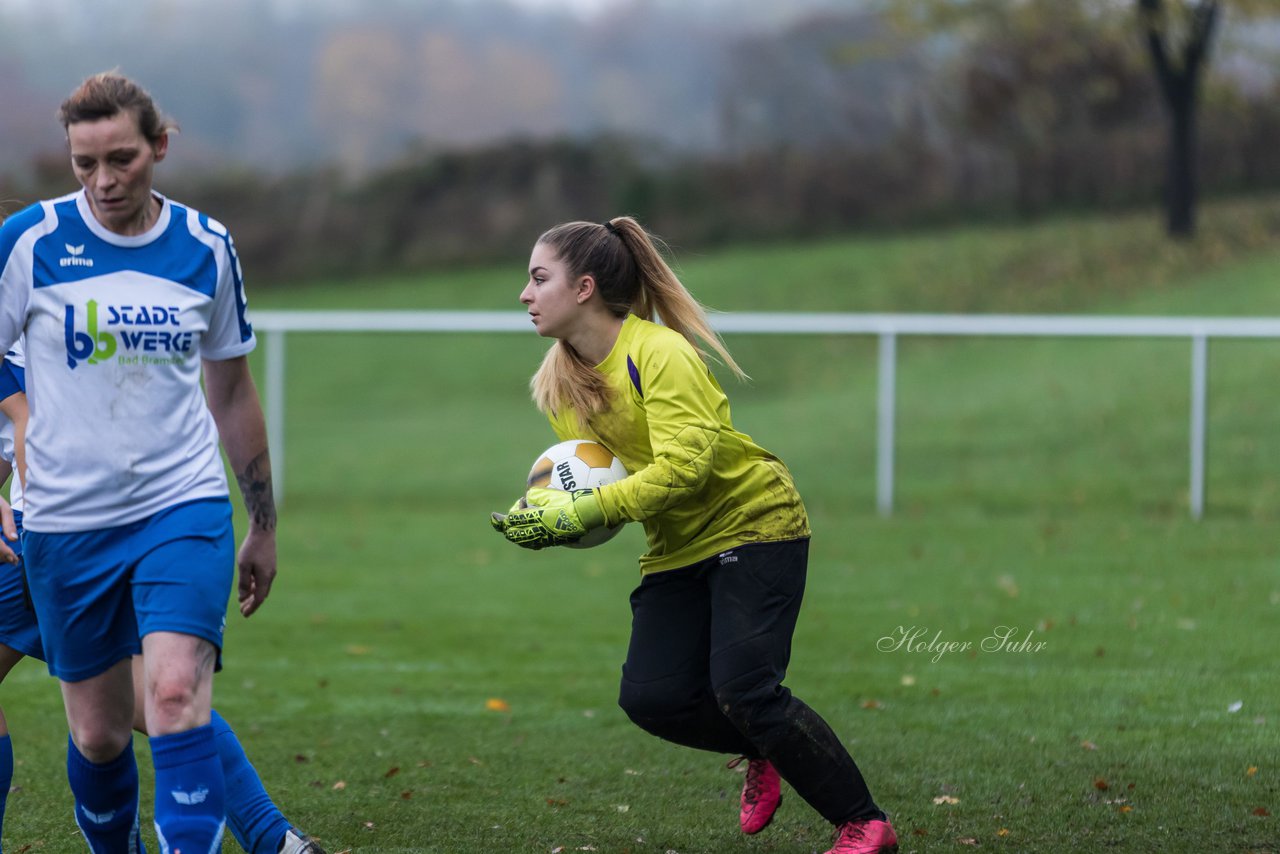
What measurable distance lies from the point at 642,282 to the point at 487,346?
2292cm

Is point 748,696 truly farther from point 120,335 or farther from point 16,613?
point 16,613

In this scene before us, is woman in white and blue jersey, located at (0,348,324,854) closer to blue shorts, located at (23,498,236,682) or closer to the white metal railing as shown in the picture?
blue shorts, located at (23,498,236,682)

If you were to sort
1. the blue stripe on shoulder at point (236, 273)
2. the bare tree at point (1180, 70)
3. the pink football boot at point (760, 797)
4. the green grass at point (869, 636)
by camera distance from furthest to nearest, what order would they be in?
the bare tree at point (1180, 70) → the green grass at point (869, 636) → the pink football boot at point (760, 797) → the blue stripe on shoulder at point (236, 273)

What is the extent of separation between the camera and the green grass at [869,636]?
5.13 metres

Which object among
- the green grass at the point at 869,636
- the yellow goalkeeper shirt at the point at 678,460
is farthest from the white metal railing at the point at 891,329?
the yellow goalkeeper shirt at the point at 678,460

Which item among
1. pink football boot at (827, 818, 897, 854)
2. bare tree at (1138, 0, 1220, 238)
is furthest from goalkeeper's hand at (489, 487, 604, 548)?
bare tree at (1138, 0, 1220, 238)

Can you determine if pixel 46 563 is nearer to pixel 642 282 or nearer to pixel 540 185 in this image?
pixel 642 282

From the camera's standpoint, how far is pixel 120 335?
11.7 feet

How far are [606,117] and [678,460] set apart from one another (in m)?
33.7

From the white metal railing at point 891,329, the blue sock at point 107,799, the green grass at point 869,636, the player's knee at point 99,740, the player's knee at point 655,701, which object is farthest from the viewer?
the white metal railing at point 891,329

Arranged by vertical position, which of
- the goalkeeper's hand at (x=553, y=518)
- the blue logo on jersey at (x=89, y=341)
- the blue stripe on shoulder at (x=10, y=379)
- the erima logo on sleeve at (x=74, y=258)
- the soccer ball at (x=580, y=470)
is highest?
the erima logo on sleeve at (x=74, y=258)

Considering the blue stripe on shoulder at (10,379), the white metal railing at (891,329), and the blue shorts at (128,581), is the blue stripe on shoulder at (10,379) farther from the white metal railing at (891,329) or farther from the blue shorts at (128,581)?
the white metal railing at (891,329)

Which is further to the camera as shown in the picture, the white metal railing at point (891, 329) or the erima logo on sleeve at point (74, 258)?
the white metal railing at point (891, 329)

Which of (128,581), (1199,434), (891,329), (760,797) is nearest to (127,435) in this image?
(128,581)
